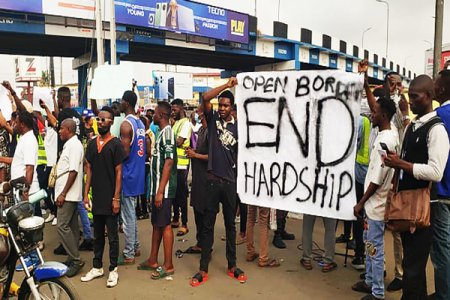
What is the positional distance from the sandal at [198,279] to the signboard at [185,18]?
14457mm

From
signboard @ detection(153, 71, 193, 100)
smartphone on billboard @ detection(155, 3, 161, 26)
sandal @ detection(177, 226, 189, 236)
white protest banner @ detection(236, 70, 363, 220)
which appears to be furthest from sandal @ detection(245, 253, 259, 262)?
signboard @ detection(153, 71, 193, 100)

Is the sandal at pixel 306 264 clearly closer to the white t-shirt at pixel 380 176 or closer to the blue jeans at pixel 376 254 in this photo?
the blue jeans at pixel 376 254

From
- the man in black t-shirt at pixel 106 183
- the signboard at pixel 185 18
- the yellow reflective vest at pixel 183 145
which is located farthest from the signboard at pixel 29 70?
the man in black t-shirt at pixel 106 183

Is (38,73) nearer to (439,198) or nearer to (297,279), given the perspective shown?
(297,279)

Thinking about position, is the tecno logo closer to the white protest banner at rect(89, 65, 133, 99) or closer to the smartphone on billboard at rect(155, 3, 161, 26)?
the smartphone on billboard at rect(155, 3, 161, 26)

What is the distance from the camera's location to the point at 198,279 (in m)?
4.15

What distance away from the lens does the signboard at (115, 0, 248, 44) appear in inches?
657

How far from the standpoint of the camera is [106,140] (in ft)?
14.0

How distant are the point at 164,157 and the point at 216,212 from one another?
836 millimetres

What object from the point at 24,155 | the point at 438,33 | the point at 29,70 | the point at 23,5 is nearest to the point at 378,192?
the point at 24,155

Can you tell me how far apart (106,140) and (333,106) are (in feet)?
7.84

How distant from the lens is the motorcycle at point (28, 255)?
292 cm

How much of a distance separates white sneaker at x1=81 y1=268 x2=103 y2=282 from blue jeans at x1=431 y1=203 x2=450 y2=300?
10.8 feet

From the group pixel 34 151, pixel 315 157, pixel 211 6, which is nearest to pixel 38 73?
pixel 211 6
